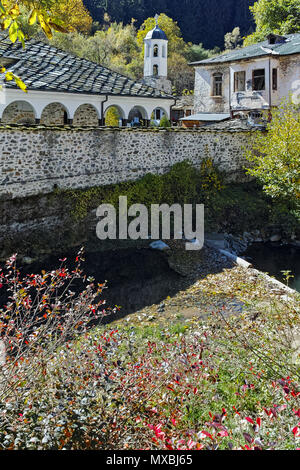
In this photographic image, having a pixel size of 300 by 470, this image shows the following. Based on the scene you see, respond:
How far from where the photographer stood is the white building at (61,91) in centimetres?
1648

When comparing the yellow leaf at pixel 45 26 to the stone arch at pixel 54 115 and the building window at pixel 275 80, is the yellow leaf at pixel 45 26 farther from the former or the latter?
the building window at pixel 275 80

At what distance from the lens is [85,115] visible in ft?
63.4

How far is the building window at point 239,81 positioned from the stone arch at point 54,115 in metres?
13.1

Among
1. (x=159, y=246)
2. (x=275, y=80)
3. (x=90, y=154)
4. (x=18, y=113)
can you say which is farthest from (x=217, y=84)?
(x=159, y=246)

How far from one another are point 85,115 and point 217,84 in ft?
42.2

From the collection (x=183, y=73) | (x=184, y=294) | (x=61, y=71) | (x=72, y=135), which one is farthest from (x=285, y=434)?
(x=183, y=73)

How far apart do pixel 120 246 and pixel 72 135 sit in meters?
3.57

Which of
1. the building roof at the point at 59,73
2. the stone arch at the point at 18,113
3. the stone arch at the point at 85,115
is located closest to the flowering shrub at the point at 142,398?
the building roof at the point at 59,73

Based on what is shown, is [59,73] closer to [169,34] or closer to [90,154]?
[90,154]

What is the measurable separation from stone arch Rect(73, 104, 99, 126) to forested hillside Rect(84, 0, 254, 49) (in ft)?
155

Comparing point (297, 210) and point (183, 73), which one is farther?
point (183, 73)

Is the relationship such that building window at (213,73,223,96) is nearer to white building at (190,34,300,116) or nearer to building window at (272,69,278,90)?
white building at (190,34,300,116)

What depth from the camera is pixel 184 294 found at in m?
10.4
